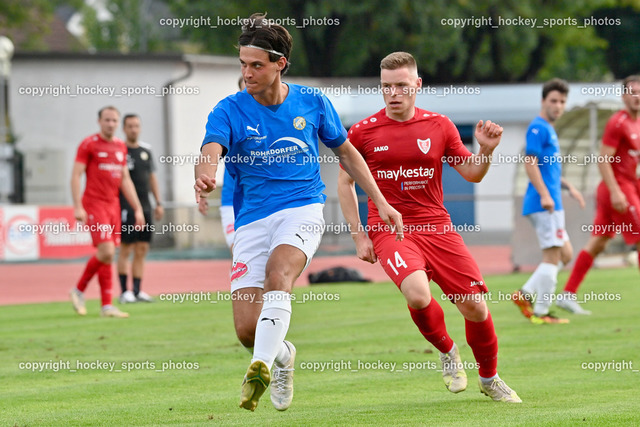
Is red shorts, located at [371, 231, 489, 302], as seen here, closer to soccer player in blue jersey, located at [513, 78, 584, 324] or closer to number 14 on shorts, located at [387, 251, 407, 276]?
number 14 on shorts, located at [387, 251, 407, 276]

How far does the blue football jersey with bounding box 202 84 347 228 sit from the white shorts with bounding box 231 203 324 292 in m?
0.06

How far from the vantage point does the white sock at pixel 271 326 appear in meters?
6.02

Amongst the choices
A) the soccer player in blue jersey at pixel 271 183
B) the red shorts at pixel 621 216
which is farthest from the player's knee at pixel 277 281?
the red shorts at pixel 621 216

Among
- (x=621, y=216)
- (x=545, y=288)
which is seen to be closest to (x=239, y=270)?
(x=545, y=288)

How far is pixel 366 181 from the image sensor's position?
6703 millimetres

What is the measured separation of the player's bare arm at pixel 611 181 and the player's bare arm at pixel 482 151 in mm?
4856

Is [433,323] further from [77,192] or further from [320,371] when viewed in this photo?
[77,192]

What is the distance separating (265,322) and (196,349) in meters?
4.20

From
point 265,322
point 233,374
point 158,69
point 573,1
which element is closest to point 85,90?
point 158,69

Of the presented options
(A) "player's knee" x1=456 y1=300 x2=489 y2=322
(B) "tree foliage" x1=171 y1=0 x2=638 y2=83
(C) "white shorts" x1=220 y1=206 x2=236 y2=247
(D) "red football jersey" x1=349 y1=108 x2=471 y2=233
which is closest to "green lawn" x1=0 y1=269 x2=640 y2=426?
(A) "player's knee" x1=456 y1=300 x2=489 y2=322

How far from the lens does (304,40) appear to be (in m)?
38.0

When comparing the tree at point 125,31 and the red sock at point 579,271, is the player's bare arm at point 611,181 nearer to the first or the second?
the red sock at point 579,271

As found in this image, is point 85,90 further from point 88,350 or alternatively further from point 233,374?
point 233,374

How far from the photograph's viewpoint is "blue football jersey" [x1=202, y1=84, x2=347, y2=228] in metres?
6.38
